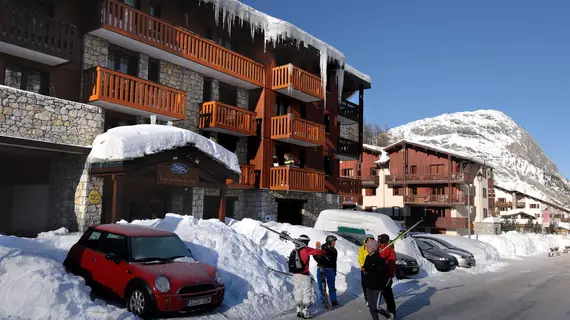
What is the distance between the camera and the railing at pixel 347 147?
98.1 ft

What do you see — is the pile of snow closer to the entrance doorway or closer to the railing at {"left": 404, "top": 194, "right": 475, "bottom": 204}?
the entrance doorway

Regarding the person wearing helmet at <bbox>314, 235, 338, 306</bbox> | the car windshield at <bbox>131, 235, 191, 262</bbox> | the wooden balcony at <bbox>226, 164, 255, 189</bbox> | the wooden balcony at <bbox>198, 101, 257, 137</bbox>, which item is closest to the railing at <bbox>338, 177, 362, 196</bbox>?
the wooden balcony at <bbox>226, 164, 255, 189</bbox>

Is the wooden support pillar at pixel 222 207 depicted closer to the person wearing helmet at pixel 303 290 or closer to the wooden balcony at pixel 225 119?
the wooden balcony at pixel 225 119

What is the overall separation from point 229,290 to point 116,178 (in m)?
5.57

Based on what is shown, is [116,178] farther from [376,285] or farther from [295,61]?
[295,61]

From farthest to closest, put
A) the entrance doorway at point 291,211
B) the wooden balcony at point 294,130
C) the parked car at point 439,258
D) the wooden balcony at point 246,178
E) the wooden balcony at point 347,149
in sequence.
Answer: the wooden balcony at point 347,149, the entrance doorway at point 291,211, the wooden balcony at point 294,130, the wooden balcony at point 246,178, the parked car at point 439,258

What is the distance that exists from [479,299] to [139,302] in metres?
8.44

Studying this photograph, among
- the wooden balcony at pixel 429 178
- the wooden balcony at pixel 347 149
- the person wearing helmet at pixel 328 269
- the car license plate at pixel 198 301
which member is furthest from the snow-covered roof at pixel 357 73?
the wooden balcony at pixel 429 178

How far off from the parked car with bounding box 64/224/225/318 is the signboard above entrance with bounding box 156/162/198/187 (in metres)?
4.47

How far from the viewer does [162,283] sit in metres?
7.84

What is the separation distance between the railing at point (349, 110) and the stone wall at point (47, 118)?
1780cm

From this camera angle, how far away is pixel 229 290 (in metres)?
10.1

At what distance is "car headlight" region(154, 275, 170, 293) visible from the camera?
25.5 ft

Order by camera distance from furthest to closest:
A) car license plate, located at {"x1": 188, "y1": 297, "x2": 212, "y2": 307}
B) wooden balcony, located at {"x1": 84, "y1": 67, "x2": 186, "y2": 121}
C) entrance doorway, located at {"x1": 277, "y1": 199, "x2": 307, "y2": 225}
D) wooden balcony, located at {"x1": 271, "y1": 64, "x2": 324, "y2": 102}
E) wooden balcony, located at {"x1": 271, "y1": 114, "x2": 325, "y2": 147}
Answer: entrance doorway, located at {"x1": 277, "y1": 199, "x2": 307, "y2": 225}
wooden balcony, located at {"x1": 271, "y1": 64, "x2": 324, "y2": 102}
wooden balcony, located at {"x1": 271, "y1": 114, "x2": 325, "y2": 147}
wooden balcony, located at {"x1": 84, "y1": 67, "x2": 186, "y2": 121}
car license plate, located at {"x1": 188, "y1": 297, "x2": 212, "y2": 307}
